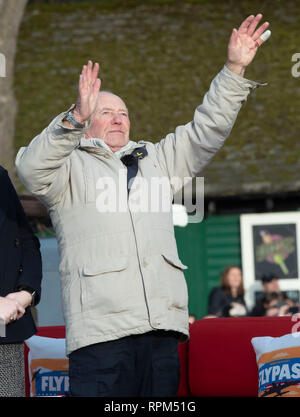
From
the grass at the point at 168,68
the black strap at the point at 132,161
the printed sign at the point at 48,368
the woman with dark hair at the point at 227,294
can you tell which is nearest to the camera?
the black strap at the point at 132,161

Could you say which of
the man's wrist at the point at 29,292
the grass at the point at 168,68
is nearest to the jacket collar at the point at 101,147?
the man's wrist at the point at 29,292

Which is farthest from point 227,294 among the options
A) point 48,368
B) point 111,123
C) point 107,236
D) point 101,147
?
point 107,236

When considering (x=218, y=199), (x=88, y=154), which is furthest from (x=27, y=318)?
(x=218, y=199)

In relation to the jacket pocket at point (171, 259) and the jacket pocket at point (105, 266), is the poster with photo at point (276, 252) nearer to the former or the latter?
the jacket pocket at point (171, 259)

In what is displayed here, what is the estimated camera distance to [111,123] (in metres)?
3.77

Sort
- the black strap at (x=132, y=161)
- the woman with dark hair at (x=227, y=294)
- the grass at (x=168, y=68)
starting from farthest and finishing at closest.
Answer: the grass at (x=168, y=68), the woman with dark hair at (x=227, y=294), the black strap at (x=132, y=161)

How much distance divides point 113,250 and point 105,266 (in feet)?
0.26

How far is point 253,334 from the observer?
474 cm

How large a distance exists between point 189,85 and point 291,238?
3.20 meters

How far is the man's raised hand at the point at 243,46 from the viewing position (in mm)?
3566

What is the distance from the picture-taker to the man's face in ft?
12.2

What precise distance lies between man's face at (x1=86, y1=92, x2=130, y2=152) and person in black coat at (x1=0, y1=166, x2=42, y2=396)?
495mm

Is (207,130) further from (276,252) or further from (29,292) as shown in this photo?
(276,252)

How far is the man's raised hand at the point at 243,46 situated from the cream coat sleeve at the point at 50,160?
2.26 ft
